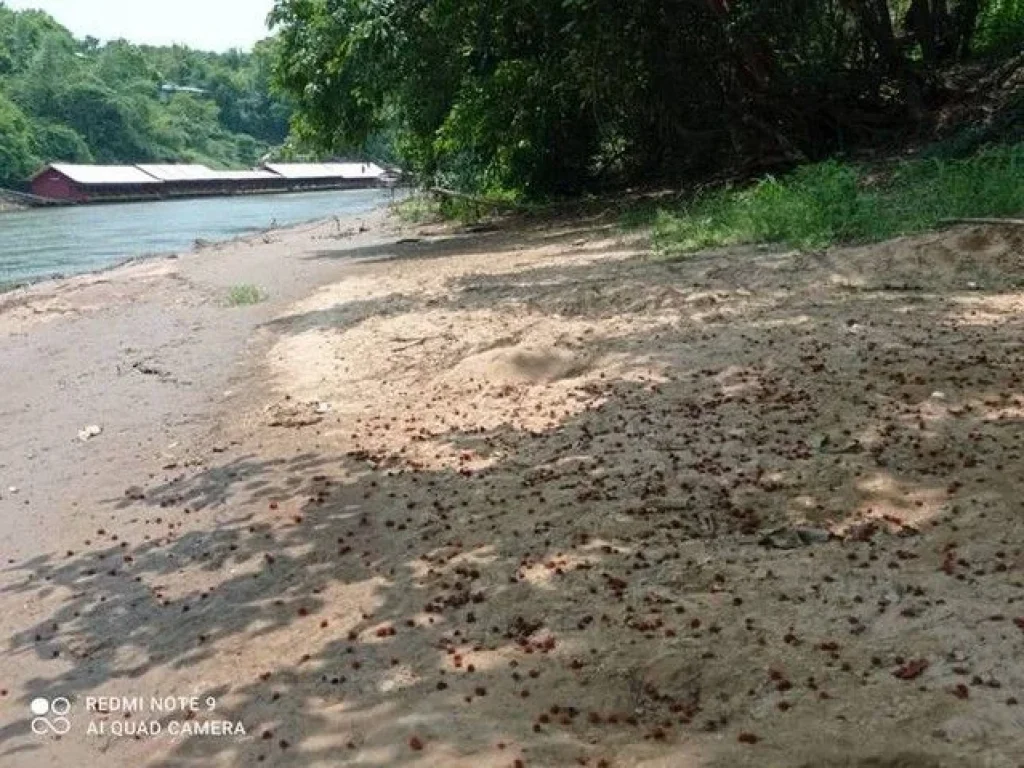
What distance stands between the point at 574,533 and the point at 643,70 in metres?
15.9

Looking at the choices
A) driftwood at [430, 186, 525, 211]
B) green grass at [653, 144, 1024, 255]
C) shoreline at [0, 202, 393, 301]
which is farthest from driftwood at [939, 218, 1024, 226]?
shoreline at [0, 202, 393, 301]

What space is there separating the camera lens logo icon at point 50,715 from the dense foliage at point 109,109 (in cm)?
7321

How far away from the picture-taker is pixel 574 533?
5.48 meters

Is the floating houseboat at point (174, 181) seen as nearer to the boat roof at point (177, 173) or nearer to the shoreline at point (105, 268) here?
the boat roof at point (177, 173)

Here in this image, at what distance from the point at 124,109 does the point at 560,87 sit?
85.4 metres

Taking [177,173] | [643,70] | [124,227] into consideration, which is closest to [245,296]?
[643,70]

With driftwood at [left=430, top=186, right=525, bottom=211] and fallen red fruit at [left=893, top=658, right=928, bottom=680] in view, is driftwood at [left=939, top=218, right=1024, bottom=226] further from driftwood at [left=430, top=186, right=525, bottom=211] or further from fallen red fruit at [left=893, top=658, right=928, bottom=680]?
driftwood at [left=430, top=186, right=525, bottom=211]

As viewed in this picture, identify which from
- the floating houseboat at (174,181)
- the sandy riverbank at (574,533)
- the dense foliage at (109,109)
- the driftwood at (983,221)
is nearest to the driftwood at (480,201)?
the sandy riverbank at (574,533)

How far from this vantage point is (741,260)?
1164 cm

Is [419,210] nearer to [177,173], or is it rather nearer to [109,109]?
[177,173]

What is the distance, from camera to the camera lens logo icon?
4.45m

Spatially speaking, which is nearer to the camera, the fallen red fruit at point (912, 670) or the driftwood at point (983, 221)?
the fallen red fruit at point (912, 670)

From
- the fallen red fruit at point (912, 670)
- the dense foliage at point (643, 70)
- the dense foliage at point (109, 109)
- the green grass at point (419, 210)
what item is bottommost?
the fallen red fruit at point (912, 670)

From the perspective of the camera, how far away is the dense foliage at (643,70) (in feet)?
61.9
